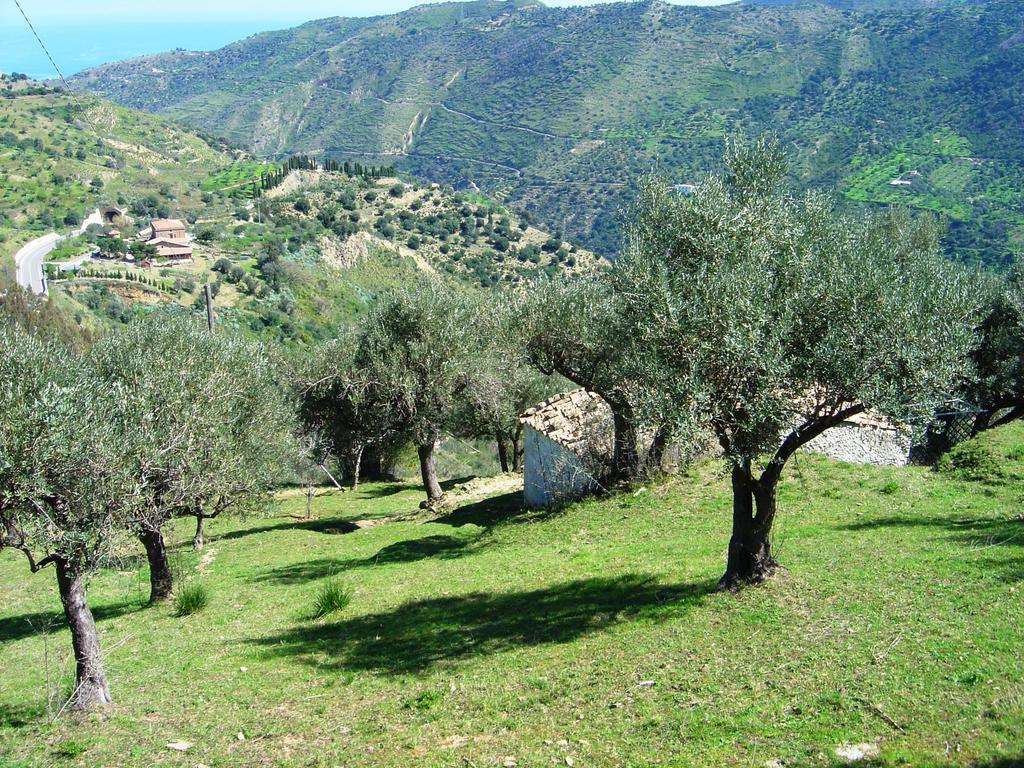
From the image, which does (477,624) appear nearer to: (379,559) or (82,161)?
(379,559)

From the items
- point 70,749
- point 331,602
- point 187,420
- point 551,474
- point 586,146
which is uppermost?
point 586,146

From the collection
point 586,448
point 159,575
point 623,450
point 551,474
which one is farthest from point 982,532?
point 159,575

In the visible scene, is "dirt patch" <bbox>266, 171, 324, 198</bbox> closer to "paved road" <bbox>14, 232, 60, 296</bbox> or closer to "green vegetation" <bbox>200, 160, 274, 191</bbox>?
"green vegetation" <bbox>200, 160, 274, 191</bbox>

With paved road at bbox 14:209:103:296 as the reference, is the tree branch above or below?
below

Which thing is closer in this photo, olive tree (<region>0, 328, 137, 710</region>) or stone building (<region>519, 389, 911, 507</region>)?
olive tree (<region>0, 328, 137, 710</region>)

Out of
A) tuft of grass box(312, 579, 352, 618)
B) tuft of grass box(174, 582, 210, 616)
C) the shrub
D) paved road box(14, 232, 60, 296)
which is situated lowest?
tuft of grass box(174, 582, 210, 616)

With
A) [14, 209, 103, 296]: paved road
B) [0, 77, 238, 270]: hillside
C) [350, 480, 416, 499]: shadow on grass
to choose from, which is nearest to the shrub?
[350, 480, 416, 499]: shadow on grass

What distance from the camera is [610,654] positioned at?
11453 millimetres

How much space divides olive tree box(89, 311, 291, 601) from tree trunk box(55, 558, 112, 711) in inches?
61.0

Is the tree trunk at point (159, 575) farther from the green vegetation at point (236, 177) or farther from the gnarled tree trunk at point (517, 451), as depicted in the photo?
the green vegetation at point (236, 177)

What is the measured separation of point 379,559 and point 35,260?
66.5 m

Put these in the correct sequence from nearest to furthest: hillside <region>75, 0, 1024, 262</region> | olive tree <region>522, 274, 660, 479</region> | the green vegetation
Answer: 1. olive tree <region>522, 274, 660, 479</region>
2. hillside <region>75, 0, 1024, 262</region>
3. the green vegetation

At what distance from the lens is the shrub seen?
1997cm

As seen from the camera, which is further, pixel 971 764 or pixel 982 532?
pixel 982 532
